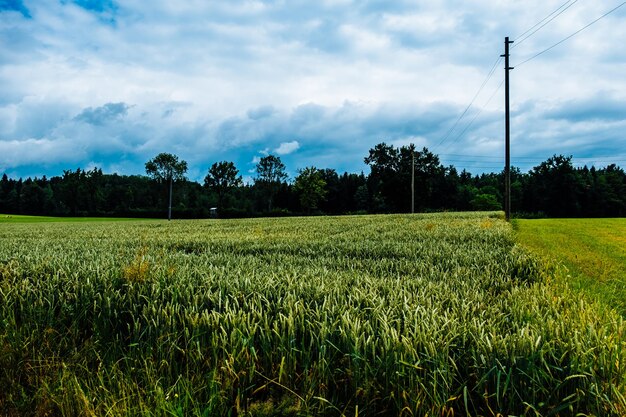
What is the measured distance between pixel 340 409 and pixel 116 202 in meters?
124

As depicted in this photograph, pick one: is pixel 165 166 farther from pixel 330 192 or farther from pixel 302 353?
pixel 302 353

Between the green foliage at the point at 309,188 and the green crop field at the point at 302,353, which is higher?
the green foliage at the point at 309,188

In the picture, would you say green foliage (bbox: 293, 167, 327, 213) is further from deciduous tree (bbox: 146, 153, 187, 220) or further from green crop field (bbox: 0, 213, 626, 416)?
green crop field (bbox: 0, 213, 626, 416)

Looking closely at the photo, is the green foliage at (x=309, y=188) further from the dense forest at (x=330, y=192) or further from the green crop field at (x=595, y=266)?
the green crop field at (x=595, y=266)

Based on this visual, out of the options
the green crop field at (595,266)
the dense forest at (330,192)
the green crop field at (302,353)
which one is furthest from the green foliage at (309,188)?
the green crop field at (302,353)

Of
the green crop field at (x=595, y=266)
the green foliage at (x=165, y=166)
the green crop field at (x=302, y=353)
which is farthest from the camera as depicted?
the green foliage at (x=165, y=166)

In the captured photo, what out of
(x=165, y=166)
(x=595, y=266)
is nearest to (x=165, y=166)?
(x=165, y=166)

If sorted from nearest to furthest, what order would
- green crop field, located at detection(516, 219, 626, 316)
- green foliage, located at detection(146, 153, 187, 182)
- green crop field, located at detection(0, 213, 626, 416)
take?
1. green crop field, located at detection(0, 213, 626, 416)
2. green crop field, located at detection(516, 219, 626, 316)
3. green foliage, located at detection(146, 153, 187, 182)

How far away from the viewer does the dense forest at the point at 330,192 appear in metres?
86.8

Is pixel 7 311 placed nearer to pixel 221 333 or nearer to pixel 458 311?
pixel 221 333

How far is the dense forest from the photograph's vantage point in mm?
86750

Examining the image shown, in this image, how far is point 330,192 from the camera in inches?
4663

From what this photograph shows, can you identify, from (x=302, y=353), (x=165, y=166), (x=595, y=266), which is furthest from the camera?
(x=165, y=166)

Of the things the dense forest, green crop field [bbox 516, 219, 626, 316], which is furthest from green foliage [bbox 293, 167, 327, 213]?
green crop field [bbox 516, 219, 626, 316]
